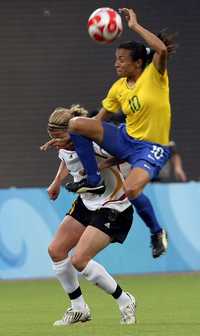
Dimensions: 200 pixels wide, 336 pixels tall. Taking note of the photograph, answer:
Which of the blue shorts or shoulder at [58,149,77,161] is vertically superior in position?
the blue shorts

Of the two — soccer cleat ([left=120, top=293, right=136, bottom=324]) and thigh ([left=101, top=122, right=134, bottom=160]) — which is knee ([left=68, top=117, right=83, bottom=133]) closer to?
thigh ([left=101, top=122, right=134, bottom=160])

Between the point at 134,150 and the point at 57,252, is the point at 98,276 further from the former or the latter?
the point at 134,150

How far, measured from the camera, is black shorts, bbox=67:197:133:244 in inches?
448

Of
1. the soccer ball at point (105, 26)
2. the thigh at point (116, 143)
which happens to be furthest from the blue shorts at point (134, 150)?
the soccer ball at point (105, 26)

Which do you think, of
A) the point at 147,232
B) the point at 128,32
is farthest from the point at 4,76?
the point at 147,232

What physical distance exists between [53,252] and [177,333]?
1.80 metres

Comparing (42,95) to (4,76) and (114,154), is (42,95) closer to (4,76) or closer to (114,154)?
(4,76)

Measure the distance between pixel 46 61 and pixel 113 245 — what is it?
666 centimetres

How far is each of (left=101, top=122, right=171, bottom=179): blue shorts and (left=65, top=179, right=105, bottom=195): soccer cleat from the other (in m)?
0.35

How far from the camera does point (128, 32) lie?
24.2 m

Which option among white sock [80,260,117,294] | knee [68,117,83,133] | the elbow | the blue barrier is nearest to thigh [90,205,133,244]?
white sock [80,260,117,294]

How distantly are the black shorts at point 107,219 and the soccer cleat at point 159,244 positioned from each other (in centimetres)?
30

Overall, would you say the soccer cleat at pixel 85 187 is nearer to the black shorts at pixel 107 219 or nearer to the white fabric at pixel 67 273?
the black shorts at pixel 107 219

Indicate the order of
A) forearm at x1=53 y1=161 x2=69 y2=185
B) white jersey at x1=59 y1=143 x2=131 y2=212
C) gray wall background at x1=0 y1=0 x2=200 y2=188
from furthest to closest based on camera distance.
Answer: gray wall background at x1=0 y1=0 x2=200 y2=188 < forearm at x1=53 y1=161 x2=69 y2=185 < white jersey at x1=59 y1=143 x2=131 y2=212
